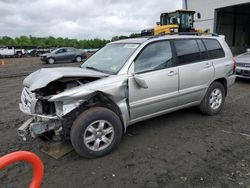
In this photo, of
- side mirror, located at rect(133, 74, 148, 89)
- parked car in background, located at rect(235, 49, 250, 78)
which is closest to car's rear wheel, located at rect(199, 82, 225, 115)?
side mirror, located at rect(133, 74, 148, 89)

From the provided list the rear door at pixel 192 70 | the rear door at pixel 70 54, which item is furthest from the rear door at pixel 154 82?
the rear door at pixel 70 54

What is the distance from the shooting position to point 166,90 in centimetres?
403

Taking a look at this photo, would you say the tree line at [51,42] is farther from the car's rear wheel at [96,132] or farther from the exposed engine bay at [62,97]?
the car's rear wheel at [96,132]

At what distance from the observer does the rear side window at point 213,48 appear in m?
4.87

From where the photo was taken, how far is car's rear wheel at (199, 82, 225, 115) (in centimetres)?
486

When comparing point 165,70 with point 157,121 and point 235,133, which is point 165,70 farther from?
point 235,133

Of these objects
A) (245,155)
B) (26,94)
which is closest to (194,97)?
(245,155)

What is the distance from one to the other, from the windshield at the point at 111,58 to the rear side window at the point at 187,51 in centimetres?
93

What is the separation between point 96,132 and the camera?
3348 mm

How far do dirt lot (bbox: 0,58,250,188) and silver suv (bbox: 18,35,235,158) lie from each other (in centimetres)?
32

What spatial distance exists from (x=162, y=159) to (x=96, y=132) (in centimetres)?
106

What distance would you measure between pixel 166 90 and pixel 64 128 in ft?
6.17

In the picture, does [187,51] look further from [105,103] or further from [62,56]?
[62,56]

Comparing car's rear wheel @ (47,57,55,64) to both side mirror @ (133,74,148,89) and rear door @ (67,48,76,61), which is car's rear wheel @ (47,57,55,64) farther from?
side mirror @ (133,74,148,89)
